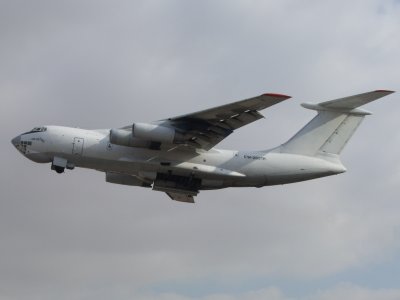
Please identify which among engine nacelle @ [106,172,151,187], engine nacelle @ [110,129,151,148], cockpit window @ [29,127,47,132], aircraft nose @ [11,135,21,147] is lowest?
engine nacelle @ [106,172,151,187]

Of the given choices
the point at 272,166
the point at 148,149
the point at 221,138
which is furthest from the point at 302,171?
the point at 148,149

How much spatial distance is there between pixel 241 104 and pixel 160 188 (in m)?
3.40

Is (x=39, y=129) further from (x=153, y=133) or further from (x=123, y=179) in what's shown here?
(x=153, y=133)

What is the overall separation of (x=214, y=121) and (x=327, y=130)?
3.51 meters

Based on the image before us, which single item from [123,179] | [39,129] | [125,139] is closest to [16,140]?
[39,129]

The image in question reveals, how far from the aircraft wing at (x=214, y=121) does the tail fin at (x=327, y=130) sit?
2.04 meters

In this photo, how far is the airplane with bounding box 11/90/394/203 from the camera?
23.2m

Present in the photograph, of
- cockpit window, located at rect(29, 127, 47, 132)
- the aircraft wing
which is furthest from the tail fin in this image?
cockpit window, located at rect(29, 127, 47, 132)

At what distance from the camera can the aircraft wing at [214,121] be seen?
22.5 m

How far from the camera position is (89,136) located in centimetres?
2366

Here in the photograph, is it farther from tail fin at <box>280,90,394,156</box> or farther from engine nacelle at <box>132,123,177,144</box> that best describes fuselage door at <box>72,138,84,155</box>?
tail fin at <box>280,90,394,156</box>

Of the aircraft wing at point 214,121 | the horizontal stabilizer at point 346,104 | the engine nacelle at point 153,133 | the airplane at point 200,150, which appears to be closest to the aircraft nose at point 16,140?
the airplane at point 200,150

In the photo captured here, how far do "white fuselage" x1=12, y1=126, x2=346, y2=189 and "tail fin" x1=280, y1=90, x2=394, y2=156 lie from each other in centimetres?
32

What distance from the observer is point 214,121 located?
2323cm
